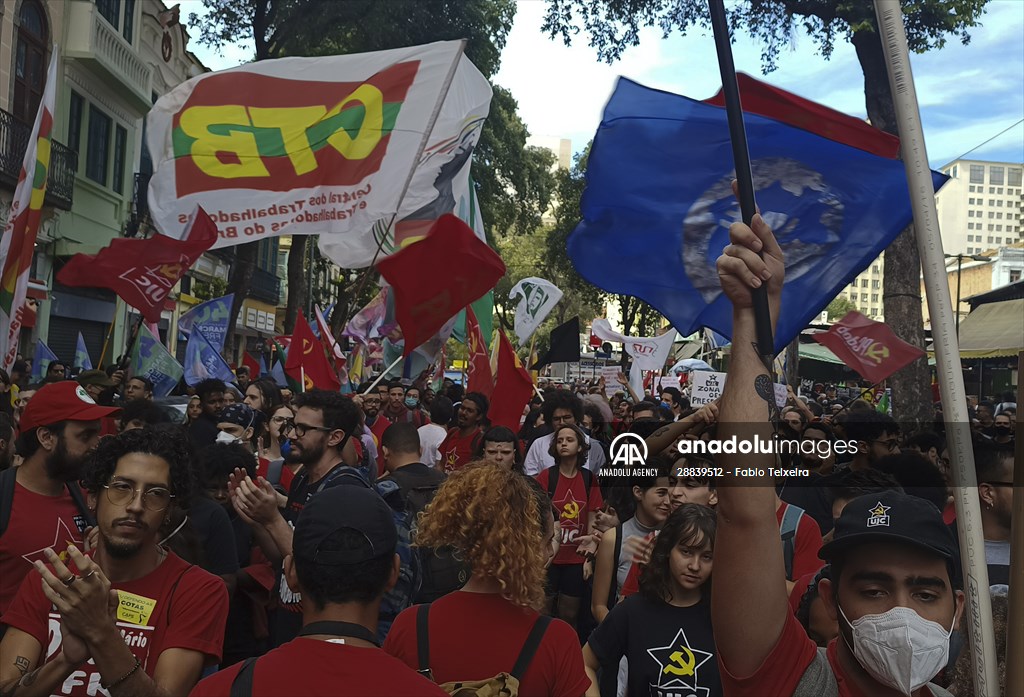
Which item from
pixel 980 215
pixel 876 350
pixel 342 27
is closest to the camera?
pixel 876 350

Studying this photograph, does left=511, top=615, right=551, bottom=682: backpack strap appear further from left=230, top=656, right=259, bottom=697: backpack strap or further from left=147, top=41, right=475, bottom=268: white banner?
left=147, top=41, right=475, bottom=268: white banner

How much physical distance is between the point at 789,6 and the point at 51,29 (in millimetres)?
16417

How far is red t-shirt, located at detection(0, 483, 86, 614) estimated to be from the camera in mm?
3953

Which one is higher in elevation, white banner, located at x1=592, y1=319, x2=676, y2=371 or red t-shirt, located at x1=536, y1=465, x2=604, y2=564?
white banner, located at x1=592, y1=319, x2=676, y2=371

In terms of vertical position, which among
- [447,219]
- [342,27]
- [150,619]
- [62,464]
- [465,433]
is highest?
[342,27]

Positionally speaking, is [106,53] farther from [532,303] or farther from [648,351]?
[648,351]

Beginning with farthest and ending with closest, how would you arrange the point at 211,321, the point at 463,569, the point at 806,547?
1. the point at 211,321
2. the point at 806,547
3. the point at 463,569

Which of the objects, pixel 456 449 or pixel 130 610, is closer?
pixel 130 610

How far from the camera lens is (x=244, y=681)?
2.12 metres

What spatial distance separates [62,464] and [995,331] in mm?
29376

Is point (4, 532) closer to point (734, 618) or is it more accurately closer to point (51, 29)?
point (734, 618)

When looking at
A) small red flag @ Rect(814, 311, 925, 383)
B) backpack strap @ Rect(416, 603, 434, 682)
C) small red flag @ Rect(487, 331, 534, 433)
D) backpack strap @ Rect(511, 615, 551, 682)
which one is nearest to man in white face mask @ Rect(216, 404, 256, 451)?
small red flag @ Rect(487, 331, 534, 433)

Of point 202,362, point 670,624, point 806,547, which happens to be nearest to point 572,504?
point 806,547

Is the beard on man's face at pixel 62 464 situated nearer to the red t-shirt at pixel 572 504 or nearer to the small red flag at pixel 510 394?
the red t-shirt at pixel 572 504
